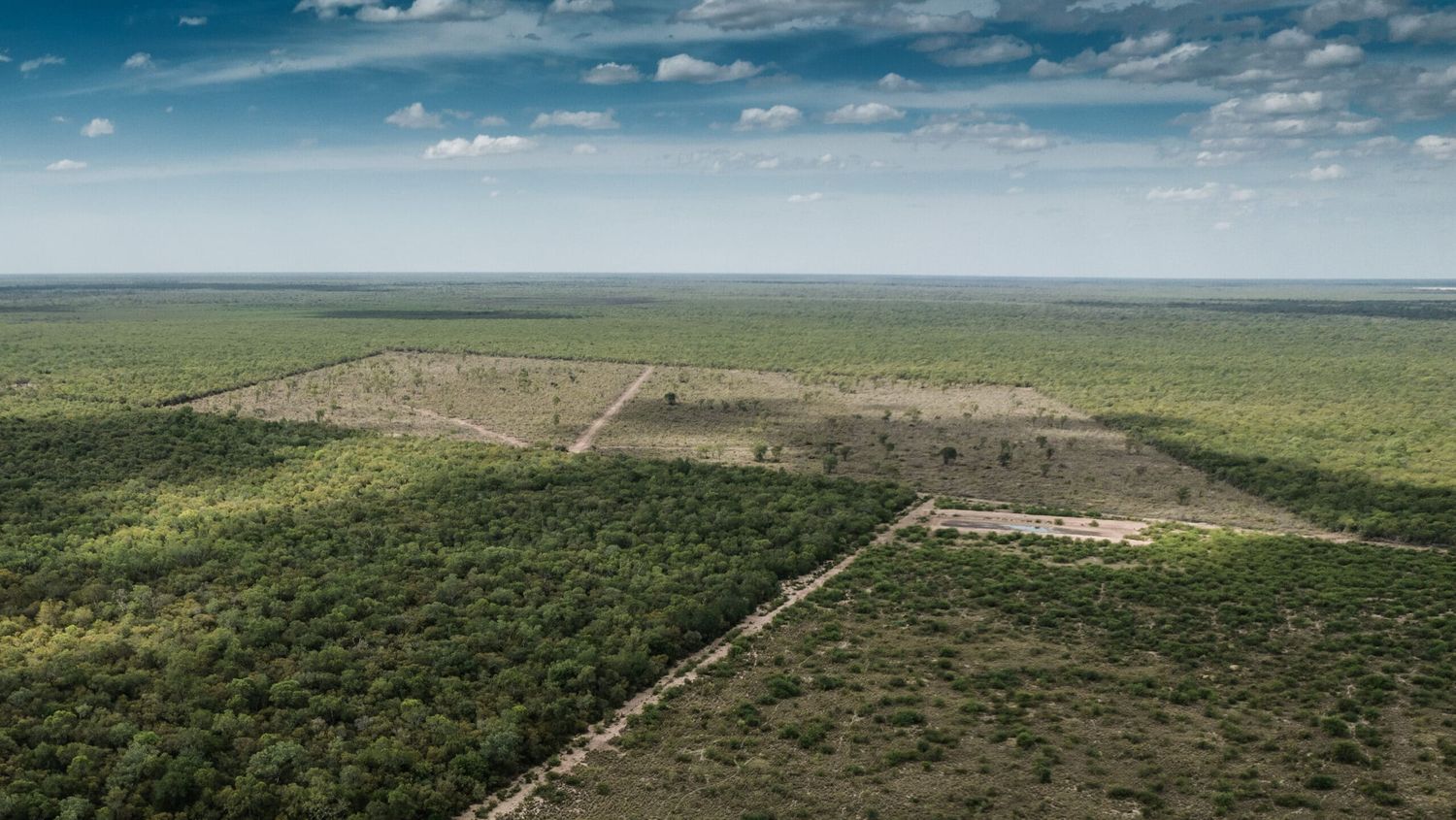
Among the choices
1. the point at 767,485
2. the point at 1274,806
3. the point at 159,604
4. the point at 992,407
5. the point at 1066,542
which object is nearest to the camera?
the point at 1274,806

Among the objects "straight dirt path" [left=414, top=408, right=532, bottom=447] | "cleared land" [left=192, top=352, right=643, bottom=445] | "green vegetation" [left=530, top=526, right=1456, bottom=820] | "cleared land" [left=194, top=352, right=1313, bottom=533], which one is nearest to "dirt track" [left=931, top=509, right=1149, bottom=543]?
"cleared land" [left=194, top=352, right=1313, bottom=533]

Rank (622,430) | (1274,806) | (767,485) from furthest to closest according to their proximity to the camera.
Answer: (622,430), (767,485), (1274,806)

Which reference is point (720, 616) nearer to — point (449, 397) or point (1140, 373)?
point (449, 397)

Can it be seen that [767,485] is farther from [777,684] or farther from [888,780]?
[888,780]

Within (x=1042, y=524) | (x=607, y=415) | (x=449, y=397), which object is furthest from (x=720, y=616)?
(x=449, y=397)

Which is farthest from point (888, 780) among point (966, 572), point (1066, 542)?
point (1066, 542)

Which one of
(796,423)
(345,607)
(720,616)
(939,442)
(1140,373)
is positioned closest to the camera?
(345,607)

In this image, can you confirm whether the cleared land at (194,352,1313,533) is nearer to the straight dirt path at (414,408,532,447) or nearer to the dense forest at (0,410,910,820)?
the straight dirt path at (414,408,532,447)
